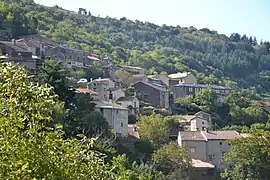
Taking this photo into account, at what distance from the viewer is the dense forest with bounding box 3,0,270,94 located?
105625 millimetres

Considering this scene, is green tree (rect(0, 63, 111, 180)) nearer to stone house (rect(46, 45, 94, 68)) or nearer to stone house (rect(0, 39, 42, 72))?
stone house (rect(0, 39, 42, 72))

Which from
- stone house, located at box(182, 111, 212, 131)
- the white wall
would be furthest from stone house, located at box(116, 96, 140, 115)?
the white wall

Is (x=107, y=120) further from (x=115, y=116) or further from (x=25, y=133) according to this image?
(x=25, y=133)

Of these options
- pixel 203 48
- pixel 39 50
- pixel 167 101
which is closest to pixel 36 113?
pixel 39 50

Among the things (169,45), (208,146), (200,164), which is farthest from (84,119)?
(169,45)

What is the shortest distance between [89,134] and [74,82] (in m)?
16.9

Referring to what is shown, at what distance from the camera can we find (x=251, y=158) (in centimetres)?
4128

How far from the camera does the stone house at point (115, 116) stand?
4366cm

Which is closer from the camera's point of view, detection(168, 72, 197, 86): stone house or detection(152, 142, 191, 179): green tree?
detection(152, 142, 191, 179): green tree

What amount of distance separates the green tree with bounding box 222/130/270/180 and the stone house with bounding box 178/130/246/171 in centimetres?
658

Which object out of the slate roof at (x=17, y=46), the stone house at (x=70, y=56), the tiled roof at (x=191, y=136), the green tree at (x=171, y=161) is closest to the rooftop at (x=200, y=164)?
the tiled roof at (x=191, y=136)

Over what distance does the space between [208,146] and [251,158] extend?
8.09 m

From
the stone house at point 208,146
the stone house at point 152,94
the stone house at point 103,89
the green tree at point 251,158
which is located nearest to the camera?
the green tree at point 251,158

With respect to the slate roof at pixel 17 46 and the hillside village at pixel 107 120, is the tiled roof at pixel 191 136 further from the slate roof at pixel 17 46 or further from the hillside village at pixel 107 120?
the slate roof at pixel 17 46
